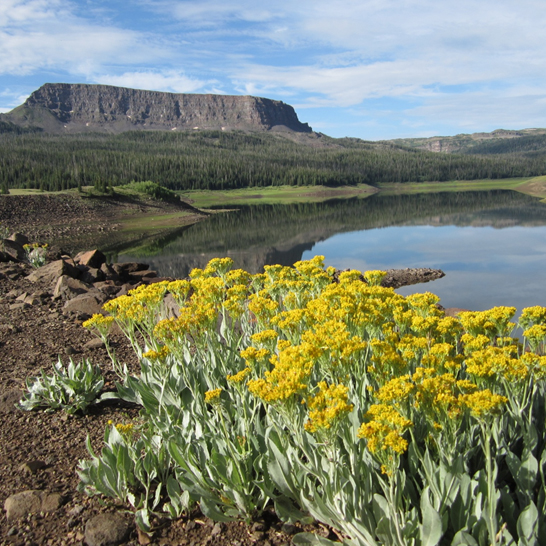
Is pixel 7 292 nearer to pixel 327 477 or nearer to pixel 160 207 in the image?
pixel 327 477

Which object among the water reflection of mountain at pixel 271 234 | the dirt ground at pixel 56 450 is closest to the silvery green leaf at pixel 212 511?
the dirt ground at pixel 56 450

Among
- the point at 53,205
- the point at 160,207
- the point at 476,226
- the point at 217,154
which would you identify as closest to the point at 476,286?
the point at 476,226

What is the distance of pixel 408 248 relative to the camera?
124 feet

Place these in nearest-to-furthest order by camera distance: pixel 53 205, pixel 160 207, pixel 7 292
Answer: pixel 7 292
pixel 53 205
pixel 160 207

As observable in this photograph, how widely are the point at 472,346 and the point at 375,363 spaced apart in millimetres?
926

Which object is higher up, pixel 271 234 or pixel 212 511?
pixel 271 234

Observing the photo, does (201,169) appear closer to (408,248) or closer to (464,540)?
(408,248)

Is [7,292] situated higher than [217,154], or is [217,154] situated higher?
[217,154]

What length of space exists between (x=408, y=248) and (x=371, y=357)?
35.6 meters

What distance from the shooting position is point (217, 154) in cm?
19850

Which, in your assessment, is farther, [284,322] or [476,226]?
[476,226]

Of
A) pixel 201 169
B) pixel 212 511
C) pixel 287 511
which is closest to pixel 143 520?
pixel 212 511

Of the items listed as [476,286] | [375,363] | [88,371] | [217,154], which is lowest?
[476,286]

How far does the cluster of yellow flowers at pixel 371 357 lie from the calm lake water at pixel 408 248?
49.7 feet
